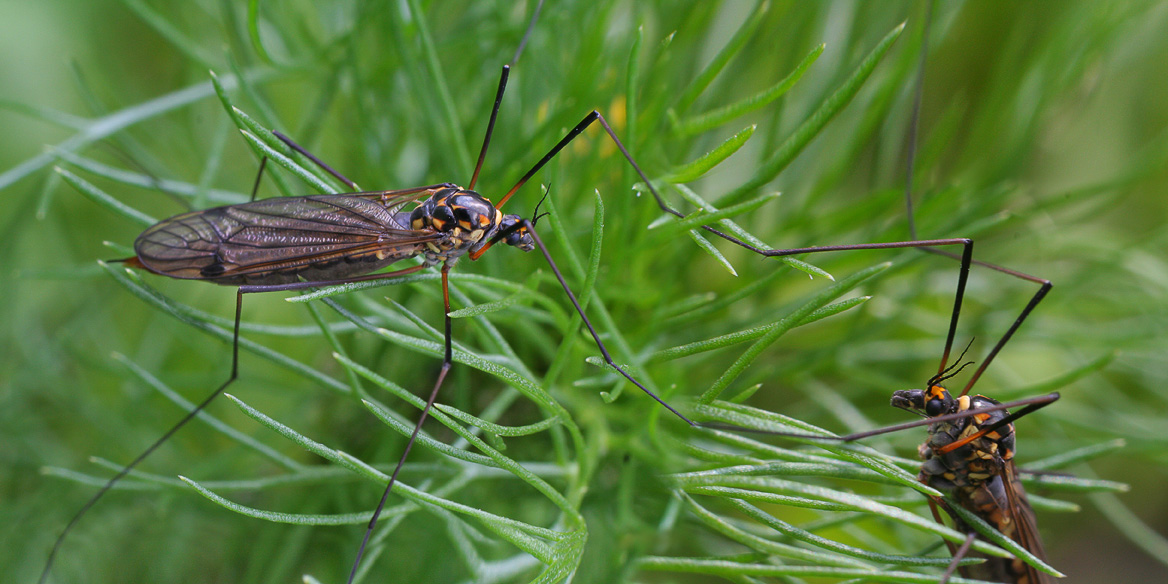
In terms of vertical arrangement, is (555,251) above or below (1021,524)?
above

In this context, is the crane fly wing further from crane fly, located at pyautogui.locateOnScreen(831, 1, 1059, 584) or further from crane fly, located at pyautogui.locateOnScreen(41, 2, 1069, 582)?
crane fly, located at pyautogui.locateOnScreen(41, 2, 1069, 582)

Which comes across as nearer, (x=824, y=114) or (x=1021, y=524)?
(x=824, y=114)

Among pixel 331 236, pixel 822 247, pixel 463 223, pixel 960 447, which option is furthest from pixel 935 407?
pixel 331 236

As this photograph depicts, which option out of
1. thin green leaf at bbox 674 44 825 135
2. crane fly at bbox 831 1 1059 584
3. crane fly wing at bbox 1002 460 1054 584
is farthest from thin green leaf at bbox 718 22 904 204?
crane fly wing at bbox 1002 460 1054 584

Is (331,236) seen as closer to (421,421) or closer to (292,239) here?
(292,239)
